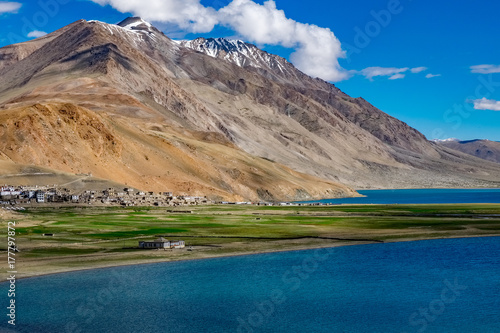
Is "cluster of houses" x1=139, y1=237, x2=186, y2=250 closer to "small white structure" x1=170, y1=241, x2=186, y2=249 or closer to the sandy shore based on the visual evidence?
"small white structure" x1=170, y1=241, x2=186, y2=249

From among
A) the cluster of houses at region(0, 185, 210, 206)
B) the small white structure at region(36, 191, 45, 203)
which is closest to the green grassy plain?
the small white structure at region(36, 191, 45, 203)

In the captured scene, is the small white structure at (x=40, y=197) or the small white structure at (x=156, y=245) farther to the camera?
the small white structure at (x=40, y=197)

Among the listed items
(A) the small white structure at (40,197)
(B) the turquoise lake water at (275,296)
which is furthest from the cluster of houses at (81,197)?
(B) the turquoise lake water at (275,296)

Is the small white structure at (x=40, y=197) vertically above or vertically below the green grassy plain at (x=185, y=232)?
above

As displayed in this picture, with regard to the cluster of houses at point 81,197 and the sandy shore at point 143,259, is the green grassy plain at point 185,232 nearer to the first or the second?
the sandy shore at point 143,259

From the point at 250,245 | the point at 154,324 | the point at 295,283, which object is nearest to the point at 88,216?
the point at 250,245

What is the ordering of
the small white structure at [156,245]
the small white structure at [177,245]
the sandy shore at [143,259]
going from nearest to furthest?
the sandy shore at [143,259] < the small white structure at [156,245] < the small white structure at [177,245]

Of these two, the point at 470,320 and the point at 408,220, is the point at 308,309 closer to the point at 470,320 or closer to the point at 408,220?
the point at 470,320
